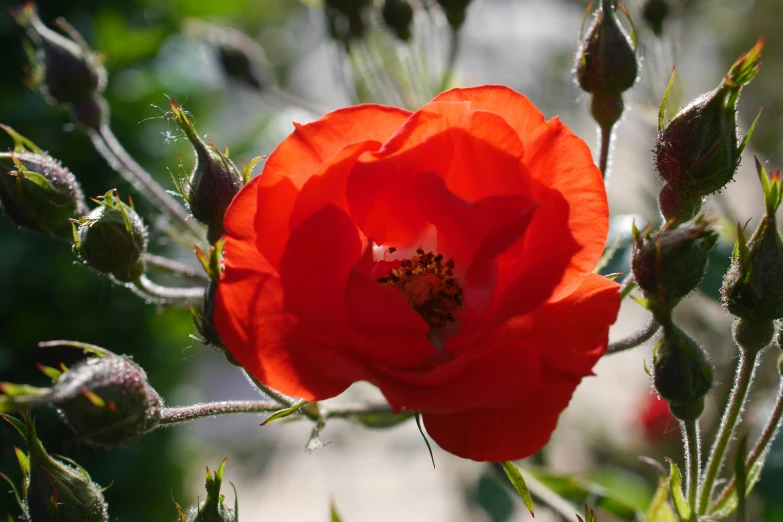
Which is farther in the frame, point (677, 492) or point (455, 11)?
point (455, 11)

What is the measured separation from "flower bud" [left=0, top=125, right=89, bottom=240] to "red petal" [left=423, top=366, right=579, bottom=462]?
571mm

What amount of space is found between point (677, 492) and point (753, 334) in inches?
6.8

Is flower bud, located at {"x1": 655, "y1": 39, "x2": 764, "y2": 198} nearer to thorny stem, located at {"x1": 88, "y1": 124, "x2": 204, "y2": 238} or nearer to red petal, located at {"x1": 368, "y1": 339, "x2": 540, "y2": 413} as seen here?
red petal, located at {"x1": 368, "y1": 339, "x2": 540, "y2": 413}

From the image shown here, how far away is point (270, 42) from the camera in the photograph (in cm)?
379

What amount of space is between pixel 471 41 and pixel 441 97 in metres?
2.88

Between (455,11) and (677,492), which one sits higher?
(455,11)

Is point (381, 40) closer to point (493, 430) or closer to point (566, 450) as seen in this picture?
point (566, 450)

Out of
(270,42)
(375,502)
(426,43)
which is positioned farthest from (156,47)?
(375,502)

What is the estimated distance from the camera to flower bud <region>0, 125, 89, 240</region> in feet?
2.89

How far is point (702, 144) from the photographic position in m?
0.72

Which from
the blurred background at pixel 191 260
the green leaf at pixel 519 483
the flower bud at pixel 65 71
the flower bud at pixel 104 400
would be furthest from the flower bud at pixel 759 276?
the flower bud at pixel 65 71

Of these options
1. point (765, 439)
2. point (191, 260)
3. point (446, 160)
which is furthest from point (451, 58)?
point (191, 260)

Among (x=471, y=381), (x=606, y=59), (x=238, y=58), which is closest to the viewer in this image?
(x=471, y=381)

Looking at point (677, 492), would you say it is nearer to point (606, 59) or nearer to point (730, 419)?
point (730, 419)
